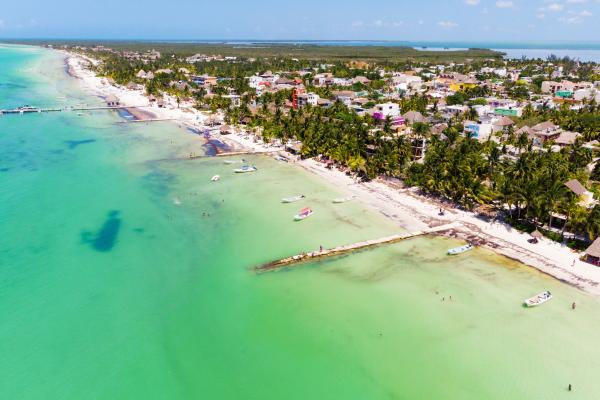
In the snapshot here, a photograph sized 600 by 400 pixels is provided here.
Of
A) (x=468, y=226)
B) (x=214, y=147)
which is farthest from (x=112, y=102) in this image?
(x=468, y=226)

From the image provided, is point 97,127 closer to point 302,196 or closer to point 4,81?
point 302,196

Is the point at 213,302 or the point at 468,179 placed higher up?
the point at 468,179

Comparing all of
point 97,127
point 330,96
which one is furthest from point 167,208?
point 330,96

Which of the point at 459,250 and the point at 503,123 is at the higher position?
the point at 503,123

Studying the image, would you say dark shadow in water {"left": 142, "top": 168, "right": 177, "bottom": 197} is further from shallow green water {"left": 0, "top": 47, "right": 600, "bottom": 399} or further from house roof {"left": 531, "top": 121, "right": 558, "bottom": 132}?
house roof {"left": 531, "top": 121, "right": 558, "bottom": 132}

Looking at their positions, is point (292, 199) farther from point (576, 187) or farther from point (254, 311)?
point (576, 187)

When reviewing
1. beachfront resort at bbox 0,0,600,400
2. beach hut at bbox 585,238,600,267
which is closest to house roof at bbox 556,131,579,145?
beachfront resort at bbox 0,0,600,400
